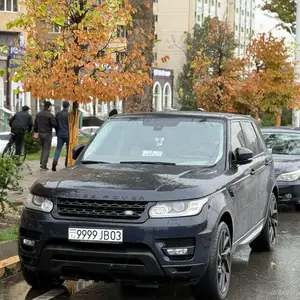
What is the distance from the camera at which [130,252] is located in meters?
5.87

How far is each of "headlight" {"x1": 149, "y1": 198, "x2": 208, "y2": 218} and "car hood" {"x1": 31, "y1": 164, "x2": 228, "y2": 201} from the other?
0.17ft

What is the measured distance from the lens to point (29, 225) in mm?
6211

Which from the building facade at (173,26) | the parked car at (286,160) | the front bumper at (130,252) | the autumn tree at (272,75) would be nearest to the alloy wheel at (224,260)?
the front bumper at (130,252)

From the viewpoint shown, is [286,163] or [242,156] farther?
[286,163]

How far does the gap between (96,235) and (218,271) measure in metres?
1.24

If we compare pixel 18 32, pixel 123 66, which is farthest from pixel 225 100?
pixel 18 32

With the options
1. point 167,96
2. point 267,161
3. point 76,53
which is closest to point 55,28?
point 76,53

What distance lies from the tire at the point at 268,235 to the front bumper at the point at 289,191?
3118mm

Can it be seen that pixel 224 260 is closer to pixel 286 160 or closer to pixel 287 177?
pixel 287 177

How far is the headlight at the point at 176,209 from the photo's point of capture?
5.91m

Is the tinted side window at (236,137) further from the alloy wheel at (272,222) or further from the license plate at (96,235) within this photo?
the license plate at (96,235)

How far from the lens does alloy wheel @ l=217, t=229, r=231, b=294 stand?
252 inches

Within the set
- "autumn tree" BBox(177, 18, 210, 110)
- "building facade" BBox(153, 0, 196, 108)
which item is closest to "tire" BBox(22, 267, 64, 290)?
"autumn tree" BBox(177, 18, 210, 110)

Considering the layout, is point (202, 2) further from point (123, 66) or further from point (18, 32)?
point (123, 66)
